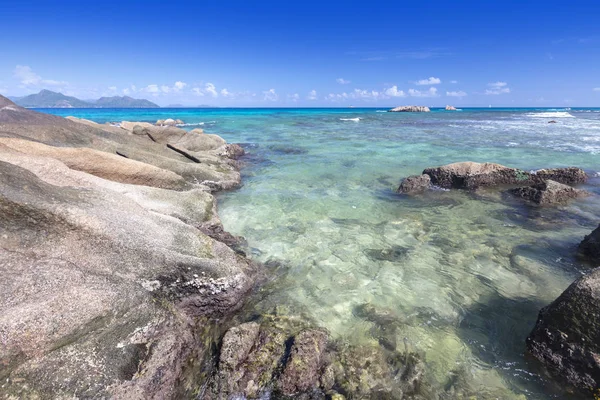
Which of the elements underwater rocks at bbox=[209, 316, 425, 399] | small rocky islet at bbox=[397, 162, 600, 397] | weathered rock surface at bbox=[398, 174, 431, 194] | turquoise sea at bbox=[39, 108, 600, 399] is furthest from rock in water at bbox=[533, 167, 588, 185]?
underwater rocks at bbox=[209, 316, 425, 399]

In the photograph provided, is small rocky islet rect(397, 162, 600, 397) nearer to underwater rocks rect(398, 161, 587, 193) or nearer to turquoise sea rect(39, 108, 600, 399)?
turquoise sea rect(39, 108, 600, 399)

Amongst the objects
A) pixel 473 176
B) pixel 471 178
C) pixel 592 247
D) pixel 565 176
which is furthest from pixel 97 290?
pixel 565 176

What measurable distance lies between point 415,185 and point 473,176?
2383mm

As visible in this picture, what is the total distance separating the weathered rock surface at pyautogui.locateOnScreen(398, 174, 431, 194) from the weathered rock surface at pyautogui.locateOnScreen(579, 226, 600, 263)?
5444 millimetres

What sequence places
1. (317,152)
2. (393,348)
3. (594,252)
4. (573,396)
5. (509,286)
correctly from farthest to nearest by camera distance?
(317,152)
(594,252)
(509,286)
(393,348)
(573,396)

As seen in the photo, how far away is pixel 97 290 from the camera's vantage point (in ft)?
14.1

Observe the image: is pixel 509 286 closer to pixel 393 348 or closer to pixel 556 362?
pixel 556 362

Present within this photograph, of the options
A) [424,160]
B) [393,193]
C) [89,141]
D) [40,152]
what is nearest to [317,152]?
[424,160]

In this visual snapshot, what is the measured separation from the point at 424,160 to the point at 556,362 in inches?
636

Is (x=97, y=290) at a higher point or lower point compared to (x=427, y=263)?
higher

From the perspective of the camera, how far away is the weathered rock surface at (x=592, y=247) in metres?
7.09

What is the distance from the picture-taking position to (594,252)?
714cm

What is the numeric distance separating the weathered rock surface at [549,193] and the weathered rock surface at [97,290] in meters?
10.0

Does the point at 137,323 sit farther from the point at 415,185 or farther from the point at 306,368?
the point at 415,185
